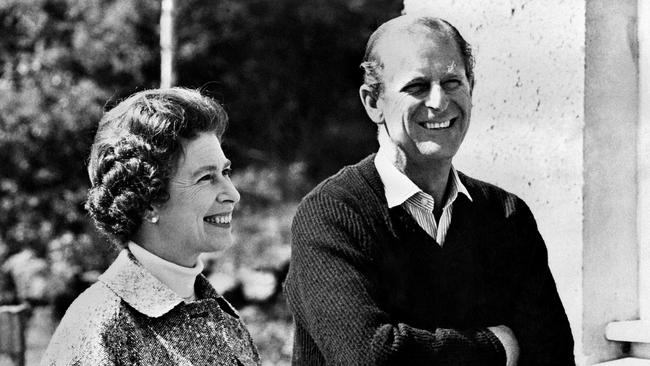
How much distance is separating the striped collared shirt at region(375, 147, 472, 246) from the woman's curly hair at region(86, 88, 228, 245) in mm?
448

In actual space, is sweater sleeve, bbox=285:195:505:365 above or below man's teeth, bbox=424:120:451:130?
below

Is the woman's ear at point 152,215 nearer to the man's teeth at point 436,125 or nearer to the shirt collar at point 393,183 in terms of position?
the shirt collar at point 393,183

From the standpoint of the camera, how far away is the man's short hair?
2.15 metres

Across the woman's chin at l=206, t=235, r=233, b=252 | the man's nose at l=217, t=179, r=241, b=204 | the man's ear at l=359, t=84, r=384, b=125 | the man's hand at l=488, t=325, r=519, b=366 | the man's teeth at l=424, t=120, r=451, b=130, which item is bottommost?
the man's hand at l=488, t=325, r=519, b=366

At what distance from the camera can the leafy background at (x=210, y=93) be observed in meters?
8.48

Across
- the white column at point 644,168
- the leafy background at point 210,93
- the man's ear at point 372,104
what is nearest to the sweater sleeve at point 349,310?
the man's ear at point 372,104

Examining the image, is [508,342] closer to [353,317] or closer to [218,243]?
[353,317]

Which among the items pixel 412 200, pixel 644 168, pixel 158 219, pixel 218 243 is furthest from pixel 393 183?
pixel 644 168

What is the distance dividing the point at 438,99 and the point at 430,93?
0.08ft

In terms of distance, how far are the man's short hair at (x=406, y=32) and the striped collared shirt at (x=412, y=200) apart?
0.54 feet

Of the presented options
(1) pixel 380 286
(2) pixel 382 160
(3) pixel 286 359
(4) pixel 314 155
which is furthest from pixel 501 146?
(4) pixel 314 155

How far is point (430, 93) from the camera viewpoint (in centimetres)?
212

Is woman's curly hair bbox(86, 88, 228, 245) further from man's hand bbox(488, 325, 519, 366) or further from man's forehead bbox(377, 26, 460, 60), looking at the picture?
man's hand bbox(488, 325, 519, 366)

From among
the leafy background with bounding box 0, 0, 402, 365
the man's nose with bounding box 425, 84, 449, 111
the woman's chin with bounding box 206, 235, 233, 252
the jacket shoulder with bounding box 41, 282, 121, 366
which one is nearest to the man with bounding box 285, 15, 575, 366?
the man's nose with bounding box 425, 84, 449, 111
